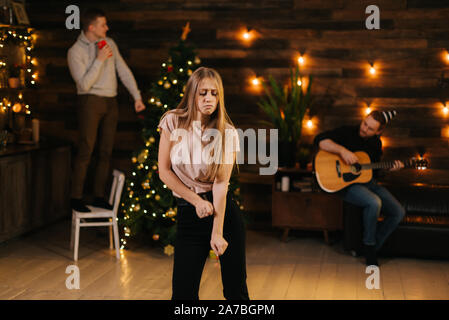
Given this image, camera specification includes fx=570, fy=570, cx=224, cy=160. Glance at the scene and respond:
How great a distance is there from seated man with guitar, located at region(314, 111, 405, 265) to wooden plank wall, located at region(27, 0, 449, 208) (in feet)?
2.22

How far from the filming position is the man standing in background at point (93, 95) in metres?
5.07

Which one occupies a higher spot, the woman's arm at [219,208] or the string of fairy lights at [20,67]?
the string of fairy lights at [20,67]

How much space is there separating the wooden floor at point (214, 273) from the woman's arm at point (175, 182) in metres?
1.63

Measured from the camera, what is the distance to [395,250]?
4.84m

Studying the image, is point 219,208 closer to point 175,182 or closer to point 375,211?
point 175,182

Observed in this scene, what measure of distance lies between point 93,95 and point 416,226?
3058mm

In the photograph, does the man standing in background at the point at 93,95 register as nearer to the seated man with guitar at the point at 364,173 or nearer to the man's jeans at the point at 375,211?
the seated man with guitar at the point at 364,173

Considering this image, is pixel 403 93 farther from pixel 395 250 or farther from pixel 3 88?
pixel 3 88

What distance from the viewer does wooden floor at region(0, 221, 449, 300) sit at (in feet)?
13.1

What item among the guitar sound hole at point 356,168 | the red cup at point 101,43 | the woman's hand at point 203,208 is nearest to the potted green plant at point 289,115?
the guitar sound hole at point 356,168

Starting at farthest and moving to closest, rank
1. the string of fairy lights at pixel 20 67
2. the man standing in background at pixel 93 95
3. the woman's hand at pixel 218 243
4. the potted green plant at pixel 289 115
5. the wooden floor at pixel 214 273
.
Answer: the string of fairy lights at pixel 20 67, the potted green plant at pixel 289 115, the man standing in background at pixel 93 95, the wooden floor at pixel 214 273, the woman's hand at pixel 218 243

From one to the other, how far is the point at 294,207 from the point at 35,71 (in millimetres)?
3193

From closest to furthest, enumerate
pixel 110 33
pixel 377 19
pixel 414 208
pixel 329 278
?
pixel 329 278
pixel 414 208
pixel 377 19
pixel 110 33
